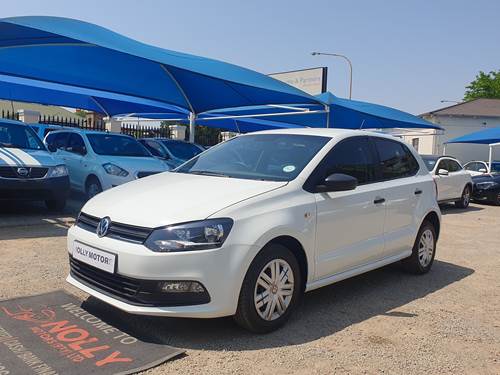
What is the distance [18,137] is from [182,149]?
210 inches

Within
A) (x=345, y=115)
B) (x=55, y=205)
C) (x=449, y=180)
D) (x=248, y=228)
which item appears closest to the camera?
(x=248, y=228)

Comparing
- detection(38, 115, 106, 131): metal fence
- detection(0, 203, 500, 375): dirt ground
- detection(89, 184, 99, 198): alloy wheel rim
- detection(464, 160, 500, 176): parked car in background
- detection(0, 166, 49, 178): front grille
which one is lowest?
detection(0, 203, 500, 375): dirt ground

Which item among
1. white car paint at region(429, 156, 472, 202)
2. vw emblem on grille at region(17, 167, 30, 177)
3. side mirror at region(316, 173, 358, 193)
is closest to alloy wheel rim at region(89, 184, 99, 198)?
vw emblem on grille at region(17, 167, 30, 177)

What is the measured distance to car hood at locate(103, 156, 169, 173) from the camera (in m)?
9.50

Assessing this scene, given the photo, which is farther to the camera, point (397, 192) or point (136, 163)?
point (136, 163)

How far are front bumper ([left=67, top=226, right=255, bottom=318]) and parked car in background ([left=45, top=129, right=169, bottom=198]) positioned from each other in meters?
5.99

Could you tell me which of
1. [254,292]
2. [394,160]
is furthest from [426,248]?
[254,292]

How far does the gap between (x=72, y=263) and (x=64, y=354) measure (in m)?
0.92

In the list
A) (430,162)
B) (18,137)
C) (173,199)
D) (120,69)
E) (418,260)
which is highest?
(120,69)

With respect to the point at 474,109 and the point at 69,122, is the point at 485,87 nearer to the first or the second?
the point at 474,109

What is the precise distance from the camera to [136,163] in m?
9.71

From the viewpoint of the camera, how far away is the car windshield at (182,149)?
44.7ft

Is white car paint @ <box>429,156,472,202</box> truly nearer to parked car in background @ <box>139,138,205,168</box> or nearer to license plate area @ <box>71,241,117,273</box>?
parked car in background @ <box>139,138,205,168</box>

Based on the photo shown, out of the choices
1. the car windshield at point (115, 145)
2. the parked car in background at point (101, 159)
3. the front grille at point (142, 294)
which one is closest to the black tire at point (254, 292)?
the front grille at point (142, 294)
